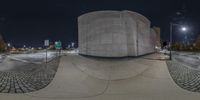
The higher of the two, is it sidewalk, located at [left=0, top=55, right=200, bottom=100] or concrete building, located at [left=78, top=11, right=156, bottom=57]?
concrete building, located at [left=78, top=11, right=156, bottom=57]

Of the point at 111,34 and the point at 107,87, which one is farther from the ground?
the point at 111,34

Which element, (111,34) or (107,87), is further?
(111,34)

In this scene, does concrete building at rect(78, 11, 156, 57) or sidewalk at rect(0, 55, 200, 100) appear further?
concrete building at rect(78, 11, 156, 57)

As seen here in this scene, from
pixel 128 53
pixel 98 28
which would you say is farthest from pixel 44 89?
pixel 128 53

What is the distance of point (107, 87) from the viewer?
31.9 feet

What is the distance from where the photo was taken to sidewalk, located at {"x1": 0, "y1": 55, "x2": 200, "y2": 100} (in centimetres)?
799

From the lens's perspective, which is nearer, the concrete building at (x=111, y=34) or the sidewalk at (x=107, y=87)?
the sidewalk at (x=107, y=87)

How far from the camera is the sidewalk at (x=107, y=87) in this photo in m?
7.99

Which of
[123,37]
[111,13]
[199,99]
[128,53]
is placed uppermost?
[111,13]

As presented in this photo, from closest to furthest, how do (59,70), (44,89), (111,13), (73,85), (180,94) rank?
(180,94), (44,89), (73,85), (59,70), (111,13)

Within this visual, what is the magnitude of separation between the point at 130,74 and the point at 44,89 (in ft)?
19.0

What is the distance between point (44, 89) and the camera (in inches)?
360

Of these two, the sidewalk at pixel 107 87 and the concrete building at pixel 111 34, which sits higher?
the concrete building at pixel 111 34

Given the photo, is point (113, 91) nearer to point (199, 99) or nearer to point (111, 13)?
point (199, 99)
